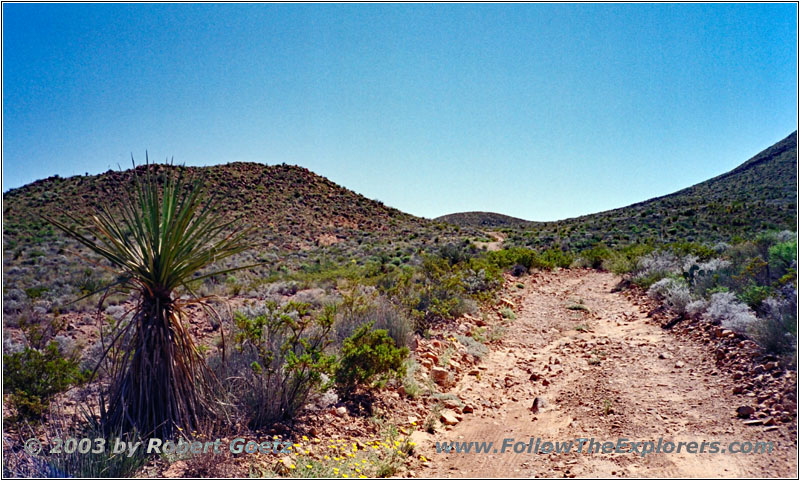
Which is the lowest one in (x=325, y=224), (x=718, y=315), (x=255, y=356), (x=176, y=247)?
(x=718, y=315)

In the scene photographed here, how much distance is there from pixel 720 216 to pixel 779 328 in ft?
94.5

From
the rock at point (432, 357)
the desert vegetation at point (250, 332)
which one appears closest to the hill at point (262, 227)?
the desert vegetation at point (250, 332)

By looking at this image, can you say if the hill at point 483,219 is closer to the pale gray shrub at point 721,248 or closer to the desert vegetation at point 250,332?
the desert vegetation at point 250,332

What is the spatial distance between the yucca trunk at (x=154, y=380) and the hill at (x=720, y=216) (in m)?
24.2

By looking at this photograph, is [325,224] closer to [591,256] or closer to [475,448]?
[591,256]

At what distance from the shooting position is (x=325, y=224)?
142 ft

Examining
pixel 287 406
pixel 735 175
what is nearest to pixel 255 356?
pixel 287 406

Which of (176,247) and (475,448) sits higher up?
(176,247)

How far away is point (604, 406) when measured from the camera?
4.90 m

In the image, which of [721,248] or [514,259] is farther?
[514,259]

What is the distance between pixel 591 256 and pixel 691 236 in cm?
1015

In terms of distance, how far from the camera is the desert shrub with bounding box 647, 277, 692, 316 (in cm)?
866

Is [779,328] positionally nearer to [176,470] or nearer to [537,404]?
[537,404]

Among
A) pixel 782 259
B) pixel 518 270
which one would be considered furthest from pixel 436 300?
pixel 518 270
